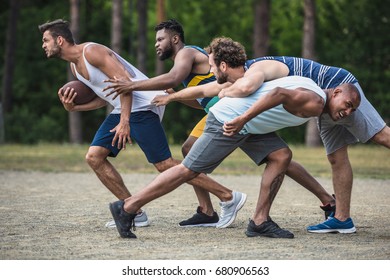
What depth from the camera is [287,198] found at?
12539 millimetres

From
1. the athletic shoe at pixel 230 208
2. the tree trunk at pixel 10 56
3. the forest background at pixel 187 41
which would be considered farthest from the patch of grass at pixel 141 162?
the tree trunk at pixel 10 56

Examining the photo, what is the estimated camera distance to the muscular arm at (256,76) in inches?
313

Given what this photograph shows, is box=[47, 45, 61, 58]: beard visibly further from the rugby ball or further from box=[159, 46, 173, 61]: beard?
box=[159, 46, 173, 61]: beard

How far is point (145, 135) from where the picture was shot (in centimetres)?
927

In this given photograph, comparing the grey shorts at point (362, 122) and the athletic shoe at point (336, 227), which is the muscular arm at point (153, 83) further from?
the athletic shoe at point (336, 227)

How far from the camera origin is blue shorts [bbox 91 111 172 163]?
30.4 ft

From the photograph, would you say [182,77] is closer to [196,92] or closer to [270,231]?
[196,92]

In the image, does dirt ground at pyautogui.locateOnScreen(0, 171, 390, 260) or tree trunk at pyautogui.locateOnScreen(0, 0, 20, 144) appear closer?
dirt ground at pyautogui.locateOnScreen(0, 171, 390, 260)

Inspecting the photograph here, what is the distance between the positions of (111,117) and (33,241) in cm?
176

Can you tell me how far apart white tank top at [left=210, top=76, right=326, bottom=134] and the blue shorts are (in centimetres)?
122

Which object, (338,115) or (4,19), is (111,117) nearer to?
(338,115)

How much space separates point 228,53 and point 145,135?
153 centimetres

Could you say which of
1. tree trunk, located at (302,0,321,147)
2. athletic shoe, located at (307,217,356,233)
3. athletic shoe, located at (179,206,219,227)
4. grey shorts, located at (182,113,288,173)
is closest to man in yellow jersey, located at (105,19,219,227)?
athletic shoe, located at (179,206,219,227)

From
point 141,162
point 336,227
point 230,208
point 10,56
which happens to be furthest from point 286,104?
point 10,56
